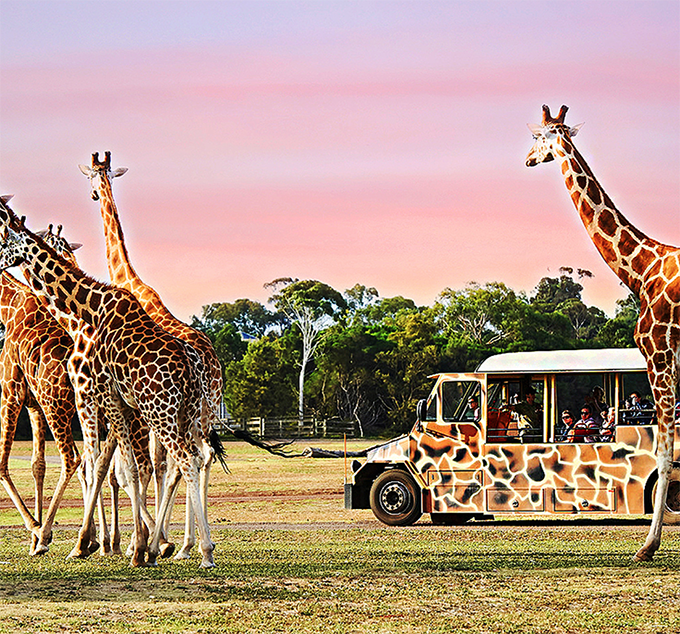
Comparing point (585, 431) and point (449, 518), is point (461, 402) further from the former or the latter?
point (449, 518)

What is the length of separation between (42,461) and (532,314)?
6807 cm

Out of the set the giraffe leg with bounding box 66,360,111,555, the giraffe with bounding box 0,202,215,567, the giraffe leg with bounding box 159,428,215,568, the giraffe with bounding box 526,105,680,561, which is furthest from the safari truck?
the giraffe leg with bounding box 159,428,215,568

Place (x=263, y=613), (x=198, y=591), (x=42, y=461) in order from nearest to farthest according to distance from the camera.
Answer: (x=263, y=613)
(x=198, y=591)
(x=42, y=461)

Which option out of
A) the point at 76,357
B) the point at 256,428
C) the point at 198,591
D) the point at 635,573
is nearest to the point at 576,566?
the point at 635,573

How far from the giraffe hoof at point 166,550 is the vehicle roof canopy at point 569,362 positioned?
24.2 ft

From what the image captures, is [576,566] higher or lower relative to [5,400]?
lower

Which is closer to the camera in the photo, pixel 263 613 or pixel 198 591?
pixel 263 613

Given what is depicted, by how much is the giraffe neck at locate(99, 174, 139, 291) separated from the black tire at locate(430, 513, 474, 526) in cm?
696

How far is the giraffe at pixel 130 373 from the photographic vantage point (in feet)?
43.8

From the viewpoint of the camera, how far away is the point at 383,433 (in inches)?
2650

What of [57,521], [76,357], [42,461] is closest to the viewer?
[76,357]

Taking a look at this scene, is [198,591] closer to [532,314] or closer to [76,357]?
[76,357]

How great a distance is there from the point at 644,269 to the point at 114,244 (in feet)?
26.2

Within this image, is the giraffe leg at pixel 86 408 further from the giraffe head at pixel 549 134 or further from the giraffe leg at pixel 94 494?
the giraffe head at pixel 549 134
